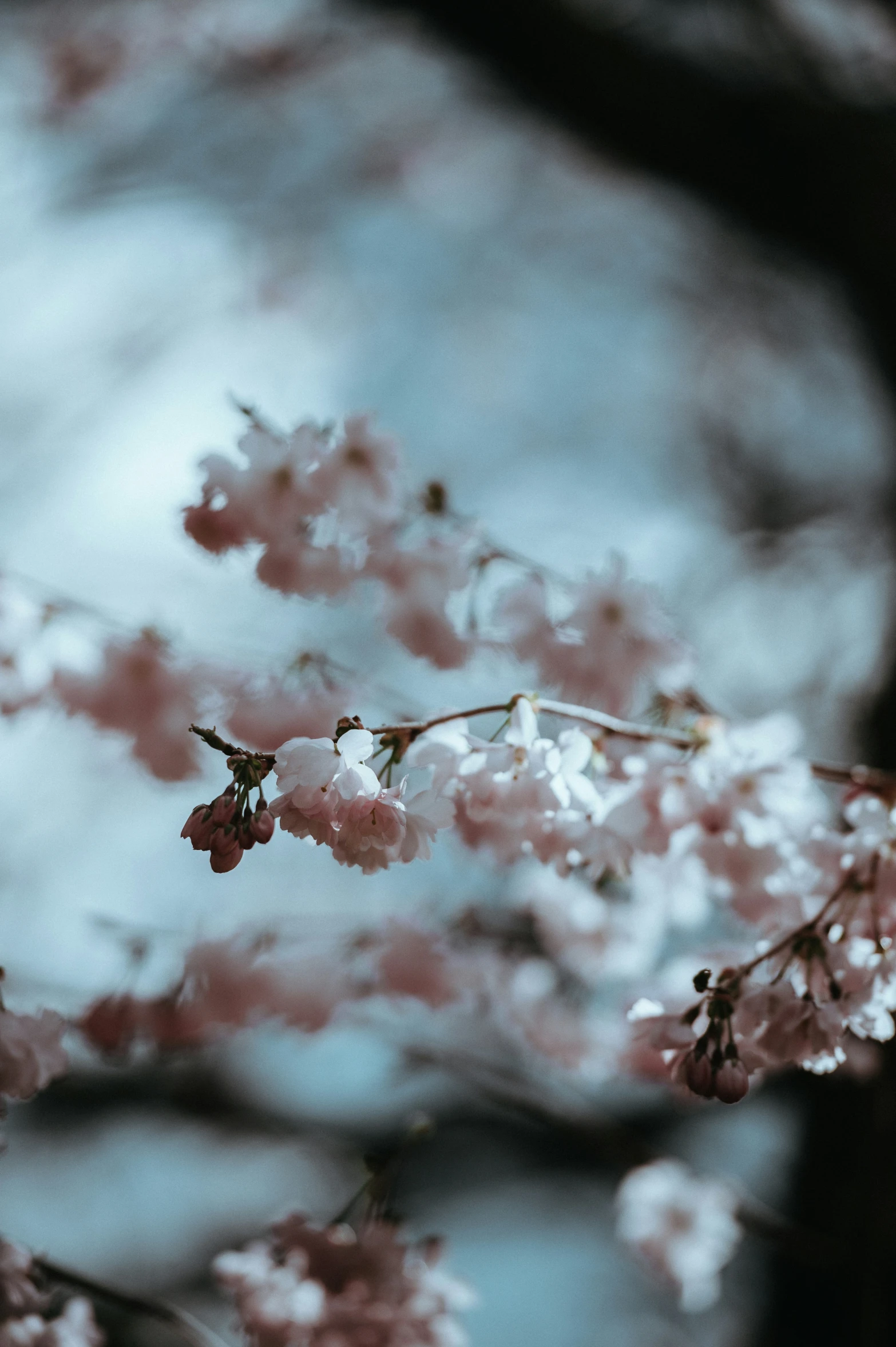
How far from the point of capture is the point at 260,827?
1.66ft

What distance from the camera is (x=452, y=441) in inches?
117

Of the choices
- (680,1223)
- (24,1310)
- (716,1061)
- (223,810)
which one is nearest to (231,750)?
(223,810)

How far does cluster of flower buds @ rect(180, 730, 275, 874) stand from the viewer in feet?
1.64

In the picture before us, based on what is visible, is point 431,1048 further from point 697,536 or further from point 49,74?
point 49,74

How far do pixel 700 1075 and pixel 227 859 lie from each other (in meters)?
0.33

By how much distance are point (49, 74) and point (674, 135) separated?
2189 millimetres

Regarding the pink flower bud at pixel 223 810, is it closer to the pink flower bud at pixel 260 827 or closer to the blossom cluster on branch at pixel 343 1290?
the pink flower bud at pixel 260 827

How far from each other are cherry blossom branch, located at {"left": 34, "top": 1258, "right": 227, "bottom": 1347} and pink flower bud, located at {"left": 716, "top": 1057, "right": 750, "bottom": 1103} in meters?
0.54

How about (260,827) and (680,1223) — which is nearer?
(260,827)

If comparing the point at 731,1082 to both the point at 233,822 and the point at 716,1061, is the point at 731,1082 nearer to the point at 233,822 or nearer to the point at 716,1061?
the point at 716,1061

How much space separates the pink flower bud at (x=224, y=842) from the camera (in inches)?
19.6

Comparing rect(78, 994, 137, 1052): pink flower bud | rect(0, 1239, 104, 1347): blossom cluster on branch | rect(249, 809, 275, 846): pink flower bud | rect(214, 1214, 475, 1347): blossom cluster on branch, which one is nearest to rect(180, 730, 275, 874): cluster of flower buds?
rect(249, 809, 275, 846): pink flower bud

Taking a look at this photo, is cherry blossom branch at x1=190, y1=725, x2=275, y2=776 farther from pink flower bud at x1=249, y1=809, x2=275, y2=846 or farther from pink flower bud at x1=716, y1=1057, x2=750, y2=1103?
pink flower bud at x1=716, y1=1057, x2=750, y2=1103

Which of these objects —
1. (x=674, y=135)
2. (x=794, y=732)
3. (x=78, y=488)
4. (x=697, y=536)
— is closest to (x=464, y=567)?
(x=794, y=732)
